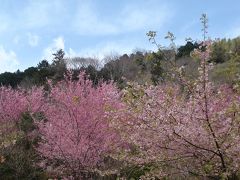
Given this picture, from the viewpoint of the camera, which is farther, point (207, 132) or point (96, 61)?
point (96, 61)

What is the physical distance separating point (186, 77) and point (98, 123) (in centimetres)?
560

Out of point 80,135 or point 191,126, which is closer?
point 191,126

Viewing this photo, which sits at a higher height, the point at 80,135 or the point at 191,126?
the point at 191,126

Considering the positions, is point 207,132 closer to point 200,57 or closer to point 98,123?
point 200,57

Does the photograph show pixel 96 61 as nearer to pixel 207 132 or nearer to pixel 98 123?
pixel 98 123

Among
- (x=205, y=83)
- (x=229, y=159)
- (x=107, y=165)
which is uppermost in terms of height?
(x=205, y=83)

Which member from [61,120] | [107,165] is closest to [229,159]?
[107,165]

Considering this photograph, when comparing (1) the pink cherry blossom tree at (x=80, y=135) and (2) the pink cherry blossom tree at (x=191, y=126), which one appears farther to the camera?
(1) the pink cherry blossom tree at (x=80, y=135)

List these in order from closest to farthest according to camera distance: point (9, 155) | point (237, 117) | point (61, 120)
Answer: point (237, 117)
point (61, 120)
point (9, 155)

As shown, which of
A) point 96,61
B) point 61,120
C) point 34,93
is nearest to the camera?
point 61,120

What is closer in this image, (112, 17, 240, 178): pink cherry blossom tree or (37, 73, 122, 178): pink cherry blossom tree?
(112, 17, 240, 178): pink cherry blossom tree

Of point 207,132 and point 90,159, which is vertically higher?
point 207,132

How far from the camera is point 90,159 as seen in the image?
33.3ft

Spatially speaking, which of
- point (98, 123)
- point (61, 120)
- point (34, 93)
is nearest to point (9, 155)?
point (61, 120)
